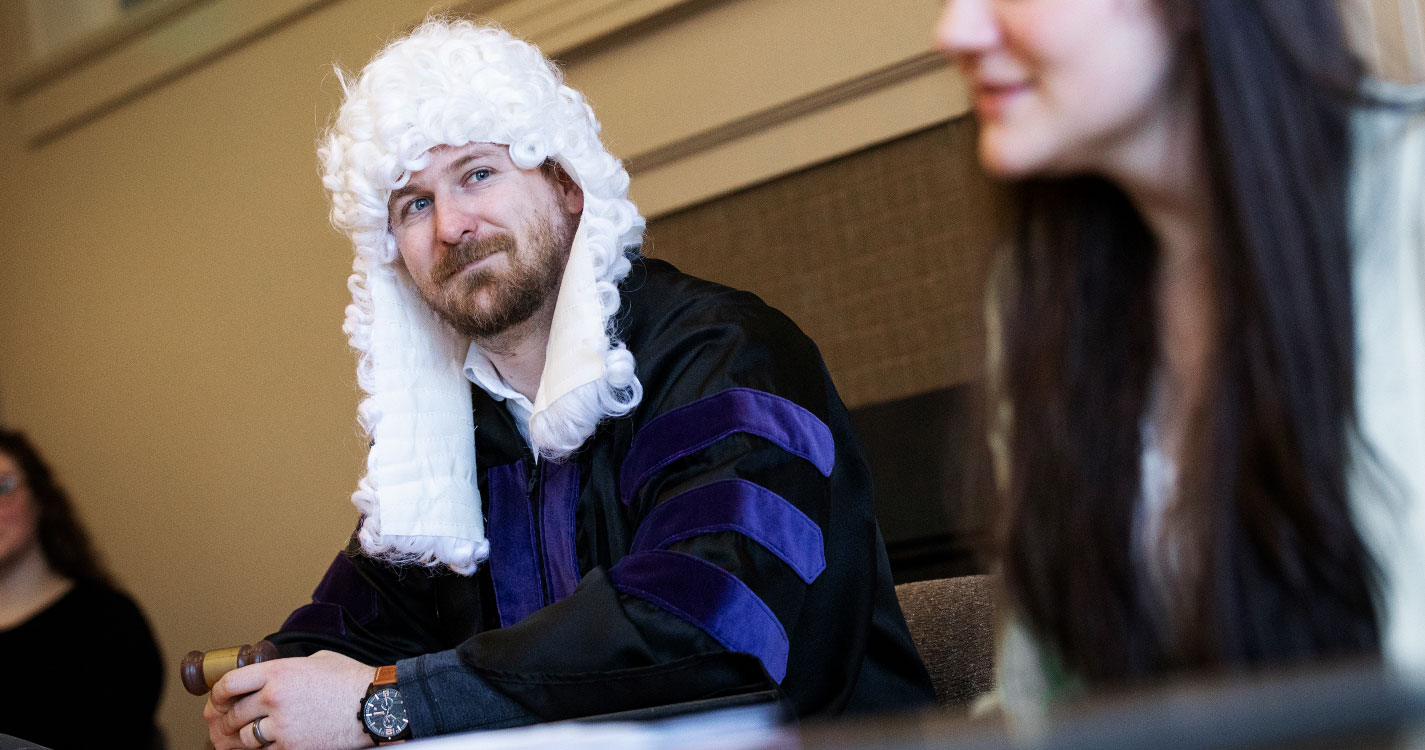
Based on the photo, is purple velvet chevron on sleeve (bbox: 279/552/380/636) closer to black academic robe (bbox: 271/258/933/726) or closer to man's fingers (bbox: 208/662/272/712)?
black academic robe (bbox: 271/258/933/726)

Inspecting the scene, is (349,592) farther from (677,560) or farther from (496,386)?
(677,560)

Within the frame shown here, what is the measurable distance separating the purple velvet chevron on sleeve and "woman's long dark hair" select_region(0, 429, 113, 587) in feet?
6.36

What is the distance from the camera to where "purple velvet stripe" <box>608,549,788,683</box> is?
1.62m

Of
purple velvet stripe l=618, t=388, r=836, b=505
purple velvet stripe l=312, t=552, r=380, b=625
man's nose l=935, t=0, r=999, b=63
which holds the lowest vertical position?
purple velvet stripe l=312, t=552, r=380, b=625

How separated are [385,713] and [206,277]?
116 inches

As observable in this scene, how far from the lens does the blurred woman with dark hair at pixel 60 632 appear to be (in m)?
3.53

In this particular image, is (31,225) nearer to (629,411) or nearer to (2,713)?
(2,713)

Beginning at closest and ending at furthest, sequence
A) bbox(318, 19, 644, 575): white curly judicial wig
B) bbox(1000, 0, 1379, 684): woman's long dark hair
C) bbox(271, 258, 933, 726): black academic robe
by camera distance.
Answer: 1. bbox(1000, 0, 1379, 684): woman's long dark hair
2. bbox(271, 258, 933, 726): black academic robe
3. bbox(318, 19, 644, 575): white curly judicial wig

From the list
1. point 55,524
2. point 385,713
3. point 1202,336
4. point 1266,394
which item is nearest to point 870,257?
point 385,713

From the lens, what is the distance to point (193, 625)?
14.1 feet

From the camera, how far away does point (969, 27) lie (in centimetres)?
96

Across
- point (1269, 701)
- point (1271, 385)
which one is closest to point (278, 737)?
point (1271, 385)

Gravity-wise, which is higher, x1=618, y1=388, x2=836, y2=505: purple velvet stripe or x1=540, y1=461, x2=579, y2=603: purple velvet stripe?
x1=618, y1=388, x2=836, y2=505: purple velvet stripe

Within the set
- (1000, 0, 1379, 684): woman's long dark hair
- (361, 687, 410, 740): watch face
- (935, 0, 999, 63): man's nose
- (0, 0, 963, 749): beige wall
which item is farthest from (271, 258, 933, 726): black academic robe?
(0, 0, 963, 749): beige wall
